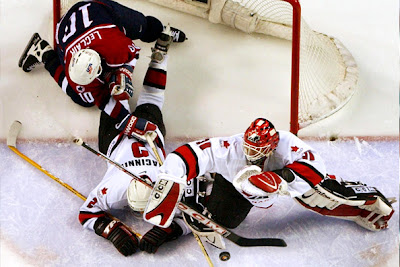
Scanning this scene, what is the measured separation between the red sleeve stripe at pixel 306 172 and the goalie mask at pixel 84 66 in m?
1.03

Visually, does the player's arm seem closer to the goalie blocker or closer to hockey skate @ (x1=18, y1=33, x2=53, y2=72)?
the goalie blocker

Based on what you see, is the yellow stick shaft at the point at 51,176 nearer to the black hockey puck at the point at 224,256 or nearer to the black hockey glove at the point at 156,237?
the black hockey glove at the point at 156,237

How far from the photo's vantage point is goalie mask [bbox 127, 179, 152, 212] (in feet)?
11.6

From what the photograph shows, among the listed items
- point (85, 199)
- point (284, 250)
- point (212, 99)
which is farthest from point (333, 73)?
→ point (85, 199)

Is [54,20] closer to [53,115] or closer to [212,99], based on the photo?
[53,115]

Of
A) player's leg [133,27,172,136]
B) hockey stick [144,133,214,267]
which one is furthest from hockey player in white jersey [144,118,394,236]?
player's leg [133,27,172,136]

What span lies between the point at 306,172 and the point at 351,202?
0.43 meters

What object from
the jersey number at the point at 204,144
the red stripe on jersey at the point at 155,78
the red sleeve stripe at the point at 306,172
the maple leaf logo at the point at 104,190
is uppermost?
the red sleeve stripe at the point at 306,172

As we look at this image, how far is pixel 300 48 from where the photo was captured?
394 centimetres

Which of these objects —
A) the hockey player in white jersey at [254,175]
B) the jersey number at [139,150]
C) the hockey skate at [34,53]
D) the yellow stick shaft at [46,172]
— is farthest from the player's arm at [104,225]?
the hockey skate at [34,53]

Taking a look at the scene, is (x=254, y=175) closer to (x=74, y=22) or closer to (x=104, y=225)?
(x=104, y=225)

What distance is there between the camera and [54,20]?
176 inches

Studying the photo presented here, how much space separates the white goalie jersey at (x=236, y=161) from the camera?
3375 mm

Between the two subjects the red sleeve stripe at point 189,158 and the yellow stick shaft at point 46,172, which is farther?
the yellow stick shaft at point 46,172
